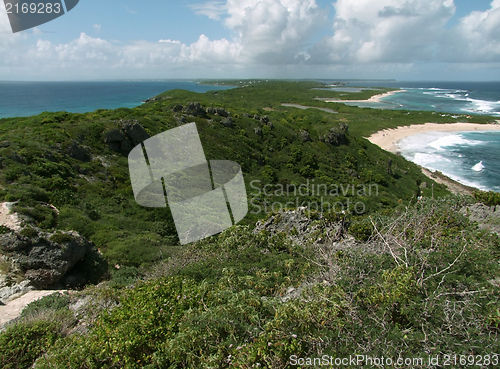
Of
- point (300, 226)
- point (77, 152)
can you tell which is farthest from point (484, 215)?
point (77, 152)

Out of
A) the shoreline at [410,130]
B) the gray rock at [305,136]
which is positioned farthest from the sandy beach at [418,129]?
the gray rock at [305,136]

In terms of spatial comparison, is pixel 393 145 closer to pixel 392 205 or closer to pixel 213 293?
pixel 392 205

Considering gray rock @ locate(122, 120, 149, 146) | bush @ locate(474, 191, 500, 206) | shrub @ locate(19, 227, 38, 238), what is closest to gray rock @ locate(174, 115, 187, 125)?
gray rock @ locate(122, 120, 149, 146)

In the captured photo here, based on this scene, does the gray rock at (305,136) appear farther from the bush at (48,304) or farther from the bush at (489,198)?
the bush at (48,304)

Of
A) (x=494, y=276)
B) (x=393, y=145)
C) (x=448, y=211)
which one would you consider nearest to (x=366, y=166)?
(x=393, y=145)

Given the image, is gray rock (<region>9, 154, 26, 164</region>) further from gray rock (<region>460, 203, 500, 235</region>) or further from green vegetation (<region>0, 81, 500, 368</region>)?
gray rock (<region>460, 203, 500, 235</region>)

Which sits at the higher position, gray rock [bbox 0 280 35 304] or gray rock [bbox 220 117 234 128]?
gray rock [bbox 220 117 234 128]

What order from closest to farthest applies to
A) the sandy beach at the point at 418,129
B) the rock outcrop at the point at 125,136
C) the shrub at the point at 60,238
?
the shrub at the point at 60,238 → the rock outcrop at the point at 125,136 → the sandy beach at the point at 418,129
